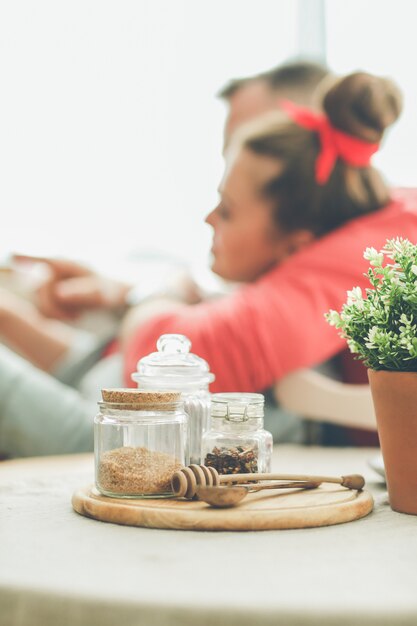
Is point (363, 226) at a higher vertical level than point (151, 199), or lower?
lower

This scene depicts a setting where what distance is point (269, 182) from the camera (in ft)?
5.12

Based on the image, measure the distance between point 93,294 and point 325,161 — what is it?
763mm

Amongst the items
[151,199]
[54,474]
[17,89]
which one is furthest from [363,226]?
[17,89]

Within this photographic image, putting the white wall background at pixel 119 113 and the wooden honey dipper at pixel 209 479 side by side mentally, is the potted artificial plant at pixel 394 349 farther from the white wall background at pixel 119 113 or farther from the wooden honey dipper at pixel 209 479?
the white wall background at pixel 119 113

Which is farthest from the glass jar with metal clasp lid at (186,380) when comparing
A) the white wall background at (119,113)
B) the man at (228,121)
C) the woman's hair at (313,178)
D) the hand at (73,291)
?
the white wall background at (119,113)

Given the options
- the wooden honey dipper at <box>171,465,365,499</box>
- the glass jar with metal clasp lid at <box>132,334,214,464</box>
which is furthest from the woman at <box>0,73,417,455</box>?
the wooden honey dipper at <box>171,465,365,499</box>

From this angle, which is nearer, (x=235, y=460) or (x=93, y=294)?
(x=235, y=460)

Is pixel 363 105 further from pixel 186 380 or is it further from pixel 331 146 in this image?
pixel 186 380

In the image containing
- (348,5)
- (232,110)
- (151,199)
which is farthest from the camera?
(151,199)

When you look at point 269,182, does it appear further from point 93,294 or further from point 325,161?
point 93,294

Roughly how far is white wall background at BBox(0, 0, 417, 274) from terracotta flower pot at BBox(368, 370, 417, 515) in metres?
1.57

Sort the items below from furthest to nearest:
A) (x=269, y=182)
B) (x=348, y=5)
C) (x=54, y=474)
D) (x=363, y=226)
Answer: (x=348, y=5) < (x=269, y=182) < (x=363, y=226) < (x=54, y=474)

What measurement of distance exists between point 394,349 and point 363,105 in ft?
3.05

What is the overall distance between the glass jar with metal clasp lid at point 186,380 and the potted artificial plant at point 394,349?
164mm
